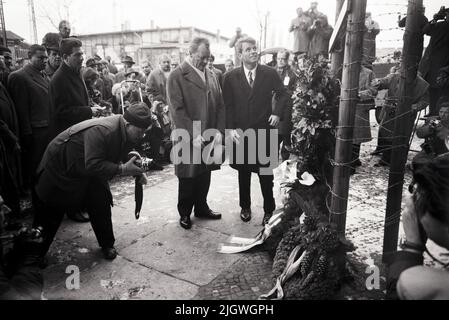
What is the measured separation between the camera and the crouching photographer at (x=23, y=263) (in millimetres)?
2326

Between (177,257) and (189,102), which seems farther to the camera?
(189,102)

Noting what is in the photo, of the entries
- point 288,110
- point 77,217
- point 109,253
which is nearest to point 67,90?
point 77,217

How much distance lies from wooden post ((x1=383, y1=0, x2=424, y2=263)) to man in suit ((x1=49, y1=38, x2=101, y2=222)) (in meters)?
3.60

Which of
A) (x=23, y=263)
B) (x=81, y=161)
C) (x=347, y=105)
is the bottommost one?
(x=23, y=263)

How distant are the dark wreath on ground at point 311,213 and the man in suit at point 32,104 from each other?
3.59 meters

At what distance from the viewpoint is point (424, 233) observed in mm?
2211

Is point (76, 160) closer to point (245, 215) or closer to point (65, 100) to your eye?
point (65, 100)

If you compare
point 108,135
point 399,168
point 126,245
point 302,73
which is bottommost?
point 126,245

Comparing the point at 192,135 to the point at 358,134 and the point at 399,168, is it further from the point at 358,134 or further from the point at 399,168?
the point at 358,134

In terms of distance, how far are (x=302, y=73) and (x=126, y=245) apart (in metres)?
2.69

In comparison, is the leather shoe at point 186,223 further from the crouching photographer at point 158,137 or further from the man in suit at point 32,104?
the crouching photographer at point 158,137

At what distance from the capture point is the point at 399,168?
321 cm

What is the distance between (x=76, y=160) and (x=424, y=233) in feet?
9.90
